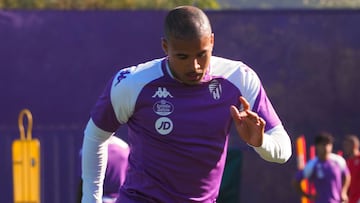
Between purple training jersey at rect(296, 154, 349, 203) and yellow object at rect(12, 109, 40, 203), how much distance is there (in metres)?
3.50

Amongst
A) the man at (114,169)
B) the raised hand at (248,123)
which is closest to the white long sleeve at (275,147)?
the raised hand at (248,123)

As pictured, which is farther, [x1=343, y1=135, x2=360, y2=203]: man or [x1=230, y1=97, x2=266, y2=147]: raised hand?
[x1=343, y1=135, x2=360, y2=203]: man

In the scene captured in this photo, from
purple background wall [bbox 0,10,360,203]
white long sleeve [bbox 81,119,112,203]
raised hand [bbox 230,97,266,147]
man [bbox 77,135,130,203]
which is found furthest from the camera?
purple background wall [bbox 0,10,360,203]

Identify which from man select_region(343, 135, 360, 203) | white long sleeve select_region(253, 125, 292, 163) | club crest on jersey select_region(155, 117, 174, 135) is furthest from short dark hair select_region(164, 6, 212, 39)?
man select_region(343, 135, 360, 203)

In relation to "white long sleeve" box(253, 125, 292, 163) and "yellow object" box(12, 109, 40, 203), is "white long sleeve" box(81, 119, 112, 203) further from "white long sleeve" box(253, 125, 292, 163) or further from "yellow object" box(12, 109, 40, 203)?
"yellow object" box(12, 109, 40, 203)

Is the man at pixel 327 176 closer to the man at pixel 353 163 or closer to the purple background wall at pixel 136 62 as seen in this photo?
the man at pixel 353 163

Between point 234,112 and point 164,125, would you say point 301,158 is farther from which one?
point 234,112

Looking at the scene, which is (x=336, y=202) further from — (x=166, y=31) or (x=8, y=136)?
(x=166, y=31)

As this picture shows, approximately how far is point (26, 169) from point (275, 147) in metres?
8.48

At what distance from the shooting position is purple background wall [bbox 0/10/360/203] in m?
15.0

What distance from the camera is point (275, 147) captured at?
196 inches

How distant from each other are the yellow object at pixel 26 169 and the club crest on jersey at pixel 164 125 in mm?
7939

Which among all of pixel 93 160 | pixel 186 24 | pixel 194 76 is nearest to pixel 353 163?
pixel 93 160

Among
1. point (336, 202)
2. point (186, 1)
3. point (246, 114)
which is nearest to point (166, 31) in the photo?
point (246, 114)
